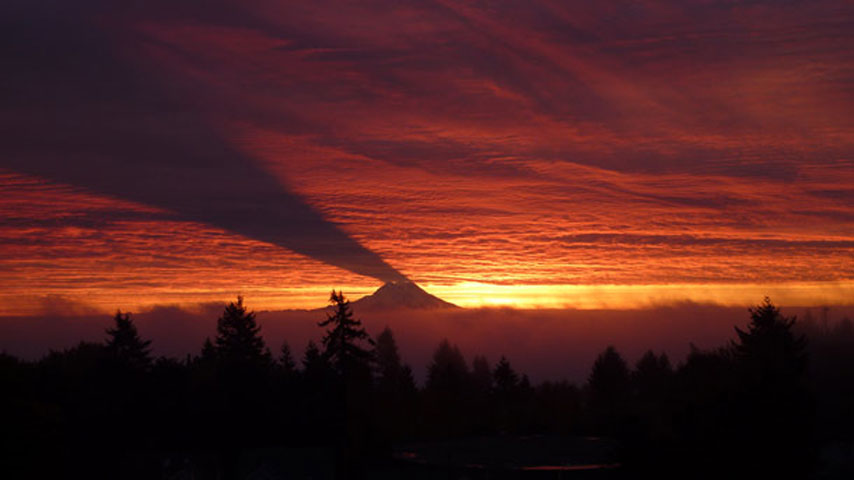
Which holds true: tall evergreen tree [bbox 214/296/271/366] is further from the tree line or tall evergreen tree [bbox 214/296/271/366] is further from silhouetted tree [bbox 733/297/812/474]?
silhouetted tree [bbox 733/297/812/474]

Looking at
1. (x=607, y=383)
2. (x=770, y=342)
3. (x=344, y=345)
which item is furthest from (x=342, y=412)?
(x=607, y=383)

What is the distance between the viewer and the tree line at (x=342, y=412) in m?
43.6

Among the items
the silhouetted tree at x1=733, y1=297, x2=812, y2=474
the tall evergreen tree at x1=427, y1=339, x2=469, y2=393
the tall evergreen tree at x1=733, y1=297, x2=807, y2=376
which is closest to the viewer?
the silhouetted tree at x1=733, y1=297, x2=812, y2=474

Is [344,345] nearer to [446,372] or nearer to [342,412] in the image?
[342,412]

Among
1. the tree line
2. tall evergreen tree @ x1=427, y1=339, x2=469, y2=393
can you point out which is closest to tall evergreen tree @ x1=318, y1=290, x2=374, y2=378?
the tree line

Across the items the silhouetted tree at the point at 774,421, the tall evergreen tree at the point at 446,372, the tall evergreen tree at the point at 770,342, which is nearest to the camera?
the silhouetted tree at the point at 774,421

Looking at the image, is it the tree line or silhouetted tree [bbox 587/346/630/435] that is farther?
silhouetted tree [bbox 587/346/630/435]

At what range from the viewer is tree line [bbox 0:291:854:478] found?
4362 centimetres

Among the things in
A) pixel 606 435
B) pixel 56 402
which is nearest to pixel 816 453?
pixel 606 435

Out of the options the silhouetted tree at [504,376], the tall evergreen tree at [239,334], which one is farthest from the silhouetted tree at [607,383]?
the tall evergreen tree at [239,334]

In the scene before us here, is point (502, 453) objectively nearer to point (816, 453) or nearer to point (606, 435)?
point (606, 435)

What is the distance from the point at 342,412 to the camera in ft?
187

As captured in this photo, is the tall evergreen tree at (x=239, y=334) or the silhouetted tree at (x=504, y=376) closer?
the tall evergreen tree at (x=239, y=334)

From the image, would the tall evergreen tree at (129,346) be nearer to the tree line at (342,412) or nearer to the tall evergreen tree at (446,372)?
the tree line at (342,412)
